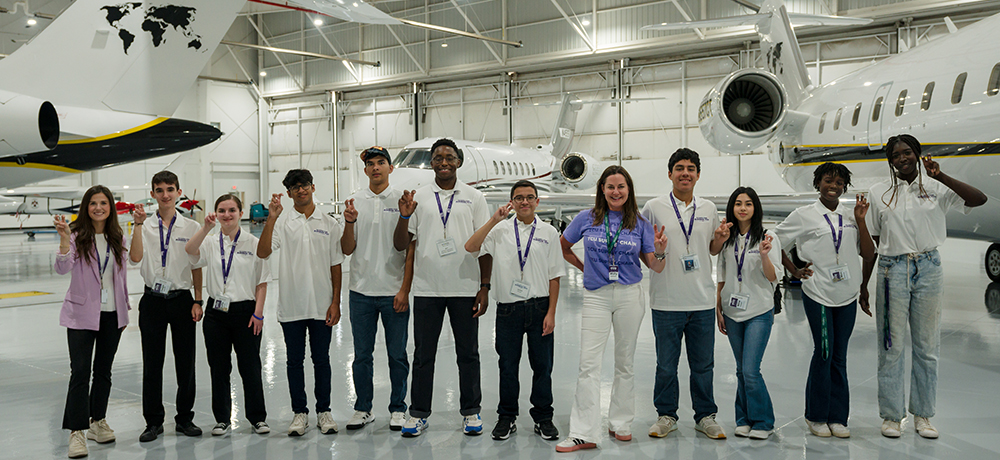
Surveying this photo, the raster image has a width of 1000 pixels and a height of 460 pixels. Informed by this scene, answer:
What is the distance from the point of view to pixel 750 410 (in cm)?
420

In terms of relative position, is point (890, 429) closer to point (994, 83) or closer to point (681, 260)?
point (681, 260)

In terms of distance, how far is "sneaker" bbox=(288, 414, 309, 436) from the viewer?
4.32m

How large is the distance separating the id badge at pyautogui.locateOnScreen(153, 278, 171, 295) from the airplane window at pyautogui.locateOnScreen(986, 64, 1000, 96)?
7153 millimetres

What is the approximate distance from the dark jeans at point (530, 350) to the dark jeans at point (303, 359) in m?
1.16

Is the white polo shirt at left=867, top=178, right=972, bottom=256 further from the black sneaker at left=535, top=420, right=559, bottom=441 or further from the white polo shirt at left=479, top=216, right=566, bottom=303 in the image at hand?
the black sneaker at left=535, top=420, right=559, bottom=441

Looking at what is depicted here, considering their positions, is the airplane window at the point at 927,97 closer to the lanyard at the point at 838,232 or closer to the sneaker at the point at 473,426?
the lanyard at the point at 838,232

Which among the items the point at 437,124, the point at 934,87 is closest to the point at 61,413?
the point at 934,87

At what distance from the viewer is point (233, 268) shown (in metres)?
Result: 4.32

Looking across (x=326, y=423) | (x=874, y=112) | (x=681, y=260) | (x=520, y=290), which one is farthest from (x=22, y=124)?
(x=874, y=112)

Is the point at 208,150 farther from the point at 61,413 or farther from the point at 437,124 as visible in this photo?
the point at 61,413

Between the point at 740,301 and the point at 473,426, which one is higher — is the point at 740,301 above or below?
above

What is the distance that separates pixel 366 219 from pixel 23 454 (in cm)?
244

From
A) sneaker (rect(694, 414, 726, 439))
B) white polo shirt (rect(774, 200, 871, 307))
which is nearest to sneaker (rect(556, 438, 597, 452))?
sneaker (rect(694, 414, 726, 439))

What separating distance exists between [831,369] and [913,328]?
0.58m
